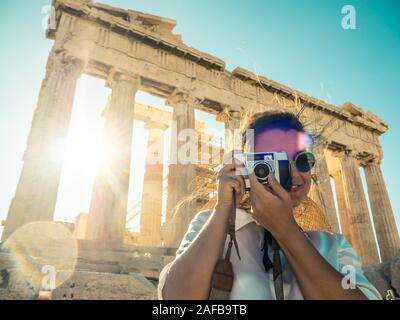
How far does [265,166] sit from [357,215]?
2321 cm

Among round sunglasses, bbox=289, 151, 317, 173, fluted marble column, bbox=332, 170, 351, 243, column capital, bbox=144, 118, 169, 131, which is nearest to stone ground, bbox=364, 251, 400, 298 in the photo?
round sunglasses, bbox=289, 151, 317, 173

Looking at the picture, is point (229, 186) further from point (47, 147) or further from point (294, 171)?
point (47, 147)

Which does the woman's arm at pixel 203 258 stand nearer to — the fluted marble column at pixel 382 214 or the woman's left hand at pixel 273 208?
the woman's left hand at pixel 273 208

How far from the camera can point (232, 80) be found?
20172mm

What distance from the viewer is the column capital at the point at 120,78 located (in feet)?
52.5

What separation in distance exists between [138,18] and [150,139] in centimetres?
793

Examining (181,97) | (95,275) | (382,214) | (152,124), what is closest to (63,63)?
(181,97)

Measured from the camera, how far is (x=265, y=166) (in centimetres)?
167

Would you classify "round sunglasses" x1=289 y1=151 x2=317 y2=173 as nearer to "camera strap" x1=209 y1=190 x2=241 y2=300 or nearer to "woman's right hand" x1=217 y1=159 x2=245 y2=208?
"woman's right hand" x1=217 y1=159 x2=245 y2=208

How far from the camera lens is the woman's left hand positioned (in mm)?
1538

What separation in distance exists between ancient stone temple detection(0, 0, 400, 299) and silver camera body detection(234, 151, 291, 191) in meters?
5.13

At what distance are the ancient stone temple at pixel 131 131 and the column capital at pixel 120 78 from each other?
0.16 feet
